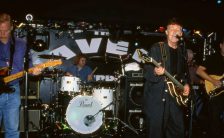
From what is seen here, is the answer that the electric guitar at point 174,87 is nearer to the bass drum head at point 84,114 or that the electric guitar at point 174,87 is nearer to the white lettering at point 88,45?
the bass drum head at point 84,114

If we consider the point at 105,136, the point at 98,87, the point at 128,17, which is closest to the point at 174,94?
the point at 105,136

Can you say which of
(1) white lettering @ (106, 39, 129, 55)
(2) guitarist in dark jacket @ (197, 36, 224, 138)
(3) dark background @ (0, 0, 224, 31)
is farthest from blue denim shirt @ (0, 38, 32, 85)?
(1) white lettering @ (106, 39, 129, 55)

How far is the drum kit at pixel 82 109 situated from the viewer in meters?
9.73

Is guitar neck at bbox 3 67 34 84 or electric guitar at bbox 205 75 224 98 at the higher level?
guitar neck at bbox 3 67 34 84

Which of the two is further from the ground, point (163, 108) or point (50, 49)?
point (50, 49)

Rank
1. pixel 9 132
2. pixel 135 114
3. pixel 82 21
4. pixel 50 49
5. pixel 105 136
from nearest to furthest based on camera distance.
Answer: pixel 9 132
pixel 105 136
pixel 135 114
pixel 82 21
pixel 50 49

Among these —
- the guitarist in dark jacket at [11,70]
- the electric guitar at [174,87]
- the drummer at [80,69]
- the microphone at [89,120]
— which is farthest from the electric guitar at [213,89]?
the drummer at [80,69]

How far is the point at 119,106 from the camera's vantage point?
10078 millimetres

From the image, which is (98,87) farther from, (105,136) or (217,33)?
(217,33)

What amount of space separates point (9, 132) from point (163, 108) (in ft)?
8.40

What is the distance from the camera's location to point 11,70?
574cm

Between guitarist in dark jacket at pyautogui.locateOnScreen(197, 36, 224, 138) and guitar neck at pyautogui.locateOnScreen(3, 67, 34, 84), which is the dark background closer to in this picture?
guitarist in dark jacket at pyautogui.locateOnScreen(197, 36, 224, 138)

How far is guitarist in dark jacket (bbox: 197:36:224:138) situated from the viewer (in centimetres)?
741

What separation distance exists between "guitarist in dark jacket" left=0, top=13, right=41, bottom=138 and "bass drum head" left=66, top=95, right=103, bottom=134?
4145 millimetres
